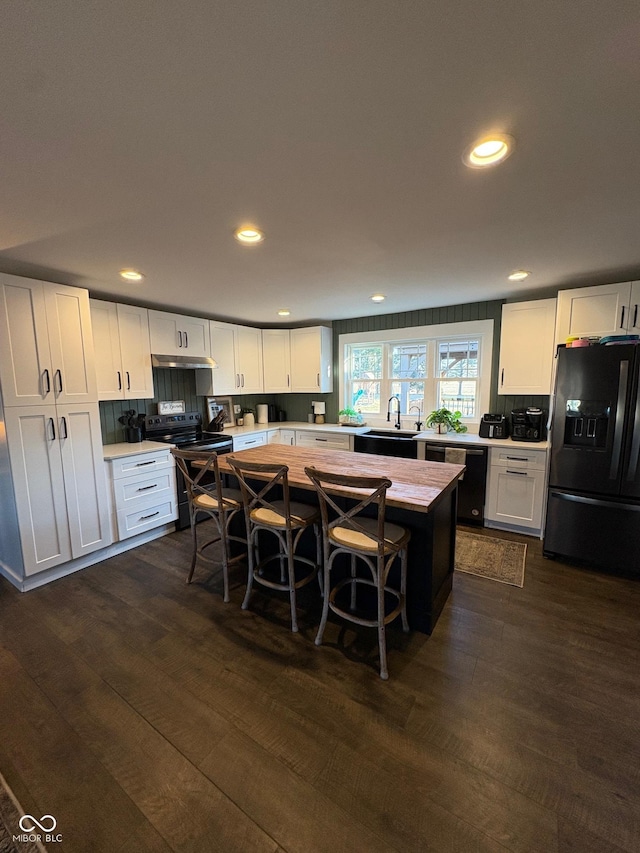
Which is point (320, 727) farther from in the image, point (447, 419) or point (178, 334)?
point (178, 334)

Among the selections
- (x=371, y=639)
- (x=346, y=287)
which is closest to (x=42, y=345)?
(x=346, y=287)

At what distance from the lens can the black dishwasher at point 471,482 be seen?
11.5ft

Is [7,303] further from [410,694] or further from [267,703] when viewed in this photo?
[410,694]

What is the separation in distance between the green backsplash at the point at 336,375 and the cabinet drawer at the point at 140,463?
625 millimetres

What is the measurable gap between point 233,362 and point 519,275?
335 cm

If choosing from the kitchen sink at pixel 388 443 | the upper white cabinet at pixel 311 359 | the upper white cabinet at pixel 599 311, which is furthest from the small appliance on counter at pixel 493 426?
the upper white cabinet at pixel 311 359

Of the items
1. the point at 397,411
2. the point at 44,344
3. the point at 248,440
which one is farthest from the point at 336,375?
the point at 44,344

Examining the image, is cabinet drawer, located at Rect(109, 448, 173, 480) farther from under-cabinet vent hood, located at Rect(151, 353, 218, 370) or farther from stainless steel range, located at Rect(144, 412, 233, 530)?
under-cabinet vent hood, located at Rect(151, 353, 218, 370)

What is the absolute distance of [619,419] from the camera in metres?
2.62

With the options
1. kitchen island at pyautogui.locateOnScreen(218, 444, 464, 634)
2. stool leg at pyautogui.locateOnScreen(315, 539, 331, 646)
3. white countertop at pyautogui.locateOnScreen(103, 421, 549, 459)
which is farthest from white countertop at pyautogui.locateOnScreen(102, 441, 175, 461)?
stool leg at pyautogui.locateOnScreen(315, 539, 331, 646)

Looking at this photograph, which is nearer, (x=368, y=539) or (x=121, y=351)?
(x=368, y=539)

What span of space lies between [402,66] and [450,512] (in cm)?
231

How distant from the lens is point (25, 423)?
251cm

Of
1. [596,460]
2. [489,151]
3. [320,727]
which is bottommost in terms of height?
[320,727]
